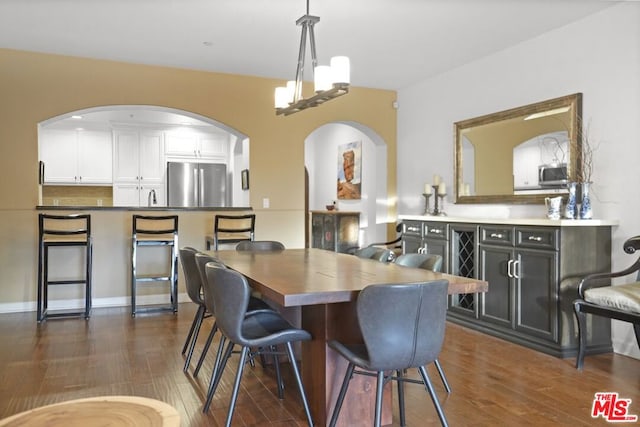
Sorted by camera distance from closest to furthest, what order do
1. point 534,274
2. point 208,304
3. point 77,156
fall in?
point 208,304 → point 534,274 → point 77,156

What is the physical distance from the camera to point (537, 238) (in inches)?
150

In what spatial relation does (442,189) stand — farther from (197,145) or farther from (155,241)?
(197,145)

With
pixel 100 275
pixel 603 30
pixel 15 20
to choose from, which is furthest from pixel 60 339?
pixel 603 30

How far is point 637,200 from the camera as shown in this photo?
3600 millimetres

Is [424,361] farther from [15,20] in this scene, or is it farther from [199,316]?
[15,20]

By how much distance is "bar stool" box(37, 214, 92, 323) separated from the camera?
4590 mm

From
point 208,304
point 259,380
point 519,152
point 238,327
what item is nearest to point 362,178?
point 519,152

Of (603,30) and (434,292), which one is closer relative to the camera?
(434,292)

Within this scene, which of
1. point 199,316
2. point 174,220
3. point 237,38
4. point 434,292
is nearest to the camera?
point 434,292

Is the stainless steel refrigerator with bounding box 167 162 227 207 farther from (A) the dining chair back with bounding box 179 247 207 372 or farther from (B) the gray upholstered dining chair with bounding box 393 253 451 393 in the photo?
(B) the gray upholstered dining chair with bounding box 393 253 451 393

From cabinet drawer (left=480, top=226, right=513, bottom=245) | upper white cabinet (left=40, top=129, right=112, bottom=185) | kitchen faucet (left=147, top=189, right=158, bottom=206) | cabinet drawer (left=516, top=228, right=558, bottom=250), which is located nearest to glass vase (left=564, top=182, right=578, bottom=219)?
cabinet drawer (left=516, top=228, right=558, bottom=250)

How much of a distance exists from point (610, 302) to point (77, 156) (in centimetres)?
764

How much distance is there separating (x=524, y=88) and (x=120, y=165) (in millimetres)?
6300

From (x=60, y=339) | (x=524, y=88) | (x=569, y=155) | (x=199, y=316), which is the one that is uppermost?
(x=524, y=88)
